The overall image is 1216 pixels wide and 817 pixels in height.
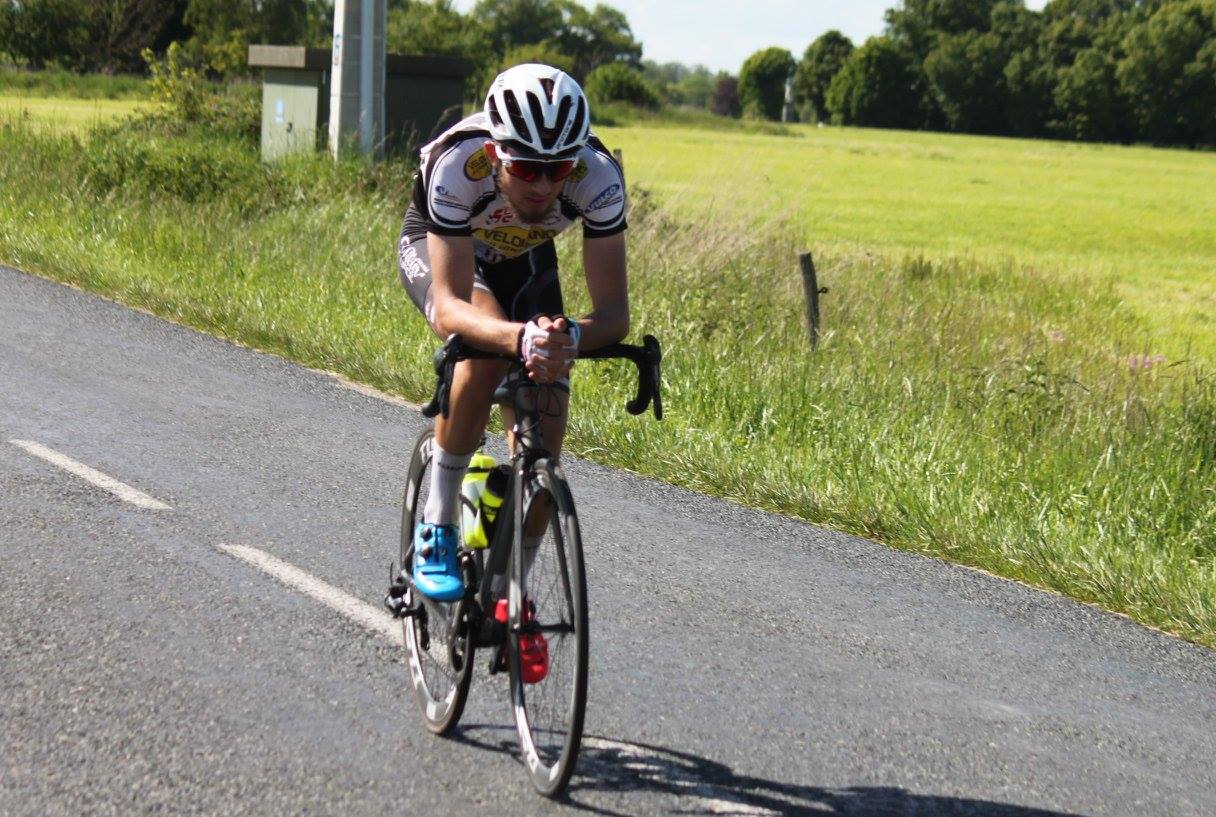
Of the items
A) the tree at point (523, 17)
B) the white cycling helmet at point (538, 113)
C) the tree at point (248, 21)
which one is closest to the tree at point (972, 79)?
the tree at point (248, 21)

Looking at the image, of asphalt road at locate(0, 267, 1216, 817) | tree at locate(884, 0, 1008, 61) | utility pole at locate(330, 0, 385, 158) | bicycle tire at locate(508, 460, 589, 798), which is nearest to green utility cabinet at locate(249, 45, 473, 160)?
utility pole at locate(330, 0, 385, 158)

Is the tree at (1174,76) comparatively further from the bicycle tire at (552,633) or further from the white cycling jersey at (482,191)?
the bicycle tire at (552,633)

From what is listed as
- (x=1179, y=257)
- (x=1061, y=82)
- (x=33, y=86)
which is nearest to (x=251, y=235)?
(x=1179, y=257)

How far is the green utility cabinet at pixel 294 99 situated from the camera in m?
18.2

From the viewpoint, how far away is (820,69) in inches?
6058

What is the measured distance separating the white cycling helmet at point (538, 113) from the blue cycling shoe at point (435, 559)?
1195 mm

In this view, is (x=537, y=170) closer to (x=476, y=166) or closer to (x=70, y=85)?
(x=476, y=166)

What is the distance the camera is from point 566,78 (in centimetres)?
392

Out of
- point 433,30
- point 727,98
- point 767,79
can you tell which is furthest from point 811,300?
point 727,98

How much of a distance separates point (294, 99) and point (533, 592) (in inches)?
617

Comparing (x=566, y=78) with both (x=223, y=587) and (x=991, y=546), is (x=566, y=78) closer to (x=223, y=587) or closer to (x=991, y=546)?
(x=223, y=587)

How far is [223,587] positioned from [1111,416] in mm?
5964

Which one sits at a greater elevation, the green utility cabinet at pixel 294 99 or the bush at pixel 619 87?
the bush at pixel 619 87

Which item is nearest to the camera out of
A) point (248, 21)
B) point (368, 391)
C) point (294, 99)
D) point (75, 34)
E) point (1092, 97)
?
point (368, 391)
